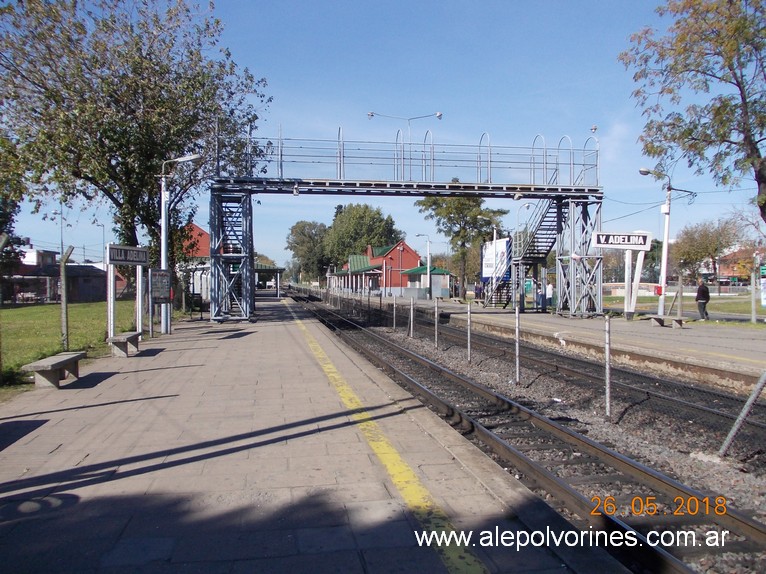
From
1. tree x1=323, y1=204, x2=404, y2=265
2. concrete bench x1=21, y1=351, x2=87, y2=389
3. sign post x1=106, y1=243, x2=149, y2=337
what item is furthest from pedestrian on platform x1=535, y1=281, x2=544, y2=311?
tree x1=323, y1=204, x2=404, y2=265

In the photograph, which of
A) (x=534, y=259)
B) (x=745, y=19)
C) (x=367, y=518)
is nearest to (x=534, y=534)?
(x=367, y=518)

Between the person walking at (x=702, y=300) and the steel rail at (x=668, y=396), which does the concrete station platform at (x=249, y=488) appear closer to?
the steel rail at (x=668, y=396)

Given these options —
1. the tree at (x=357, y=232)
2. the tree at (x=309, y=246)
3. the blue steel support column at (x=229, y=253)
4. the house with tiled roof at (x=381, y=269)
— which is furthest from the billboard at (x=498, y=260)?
the tree at (x=309, y=246)

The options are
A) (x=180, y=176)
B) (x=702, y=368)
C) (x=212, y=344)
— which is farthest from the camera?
(x=180, y=176)

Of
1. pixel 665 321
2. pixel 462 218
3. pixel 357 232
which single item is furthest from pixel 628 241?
pixel 357 232

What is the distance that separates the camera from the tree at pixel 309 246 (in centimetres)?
11382

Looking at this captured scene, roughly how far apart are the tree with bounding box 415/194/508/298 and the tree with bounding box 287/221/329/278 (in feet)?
194

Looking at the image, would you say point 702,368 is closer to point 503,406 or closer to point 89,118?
point 503,406

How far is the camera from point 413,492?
4.81 meters

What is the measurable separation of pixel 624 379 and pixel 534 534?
8.79 metres

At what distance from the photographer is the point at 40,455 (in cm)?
588

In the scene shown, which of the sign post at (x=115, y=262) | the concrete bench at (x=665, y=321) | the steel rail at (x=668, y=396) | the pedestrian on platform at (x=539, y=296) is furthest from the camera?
Result: the pedestrian on platform at (x=539, y=296)

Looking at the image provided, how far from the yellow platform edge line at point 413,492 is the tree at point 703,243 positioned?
39057 millimetres

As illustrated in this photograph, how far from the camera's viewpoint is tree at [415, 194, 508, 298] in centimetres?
5153
